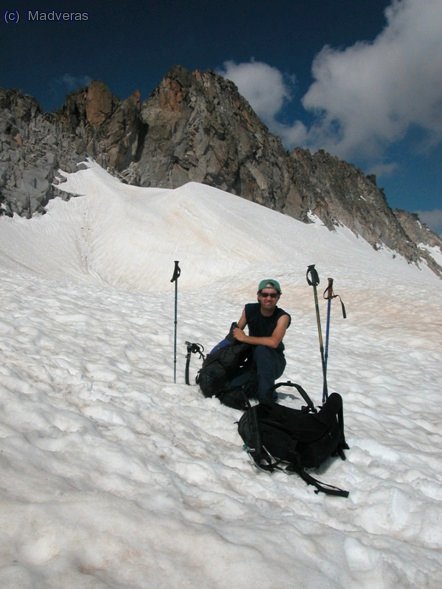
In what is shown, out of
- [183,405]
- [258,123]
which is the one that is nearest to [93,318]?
[183,405]

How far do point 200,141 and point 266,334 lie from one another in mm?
59859

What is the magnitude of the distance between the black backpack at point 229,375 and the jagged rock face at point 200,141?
56.1 meters

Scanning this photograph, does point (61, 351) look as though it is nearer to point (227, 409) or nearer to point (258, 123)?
point (227, 409)

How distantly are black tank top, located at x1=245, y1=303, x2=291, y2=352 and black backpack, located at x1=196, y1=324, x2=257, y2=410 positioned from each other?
1.02 ft

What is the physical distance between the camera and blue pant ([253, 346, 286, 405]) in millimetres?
4812

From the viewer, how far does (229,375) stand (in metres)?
5.10

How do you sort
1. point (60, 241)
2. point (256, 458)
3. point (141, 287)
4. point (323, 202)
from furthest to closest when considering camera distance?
point (323, 202) → point (60, 241) → point (141, 287) → point (256, 458)

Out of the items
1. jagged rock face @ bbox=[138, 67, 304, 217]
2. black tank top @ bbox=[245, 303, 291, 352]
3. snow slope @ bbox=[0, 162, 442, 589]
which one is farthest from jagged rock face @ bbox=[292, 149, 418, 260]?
black tank top @ bbox=[245, 303, 291, 352]

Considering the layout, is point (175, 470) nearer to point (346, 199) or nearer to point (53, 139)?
point (53, 139)

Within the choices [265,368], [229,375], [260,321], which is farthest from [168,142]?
[265,368]

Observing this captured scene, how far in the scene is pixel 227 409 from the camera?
4.80m

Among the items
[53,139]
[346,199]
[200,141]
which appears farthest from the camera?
[346,199]

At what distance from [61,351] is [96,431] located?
8.07ft

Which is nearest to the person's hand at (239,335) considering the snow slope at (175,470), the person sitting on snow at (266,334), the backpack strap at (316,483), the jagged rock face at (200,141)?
the person sitting on snow at (266,334)
